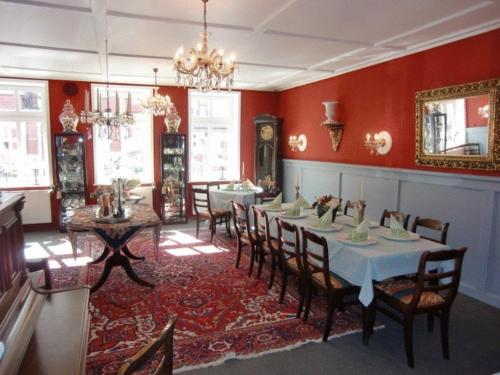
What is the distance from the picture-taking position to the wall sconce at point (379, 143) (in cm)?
521

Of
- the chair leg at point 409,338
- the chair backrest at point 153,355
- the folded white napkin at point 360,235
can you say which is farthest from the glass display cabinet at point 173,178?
the chair backrest at point 153,355

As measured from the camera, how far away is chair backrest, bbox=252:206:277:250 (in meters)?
4.03

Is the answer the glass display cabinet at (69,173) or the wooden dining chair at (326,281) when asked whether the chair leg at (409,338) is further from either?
the glass display cabinet at (69,173)

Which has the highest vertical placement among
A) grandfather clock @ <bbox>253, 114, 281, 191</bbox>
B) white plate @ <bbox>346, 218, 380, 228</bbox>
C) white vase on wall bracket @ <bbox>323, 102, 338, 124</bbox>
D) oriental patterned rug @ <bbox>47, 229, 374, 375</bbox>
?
white vase on wall bracket @ <bbox>323, 102, 338, 124</bbox>

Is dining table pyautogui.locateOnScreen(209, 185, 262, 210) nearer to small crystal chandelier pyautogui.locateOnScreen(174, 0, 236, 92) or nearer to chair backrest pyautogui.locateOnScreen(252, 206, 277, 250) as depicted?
chair backrest pyautogui.locateOnScreen(252, 206, 277, 250)

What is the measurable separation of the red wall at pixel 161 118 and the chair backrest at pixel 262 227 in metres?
3.74

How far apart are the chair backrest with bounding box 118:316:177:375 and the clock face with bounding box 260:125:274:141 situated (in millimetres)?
6598

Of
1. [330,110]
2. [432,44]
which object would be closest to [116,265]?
[330,110]

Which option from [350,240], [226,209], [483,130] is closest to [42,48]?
[226,209]

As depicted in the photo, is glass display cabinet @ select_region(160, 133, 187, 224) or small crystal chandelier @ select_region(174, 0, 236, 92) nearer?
small crystal chandelier @ select_region(174, 0, 236, 92)

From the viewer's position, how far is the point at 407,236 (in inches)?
131

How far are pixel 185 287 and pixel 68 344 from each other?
2500mm

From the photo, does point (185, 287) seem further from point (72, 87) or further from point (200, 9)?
point (72, 87)

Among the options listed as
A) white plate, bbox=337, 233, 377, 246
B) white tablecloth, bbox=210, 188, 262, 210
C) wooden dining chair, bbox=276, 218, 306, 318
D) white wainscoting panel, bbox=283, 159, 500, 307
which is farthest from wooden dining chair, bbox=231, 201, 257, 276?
white wainscoting panel, bbox=283, 159, 500, 307
